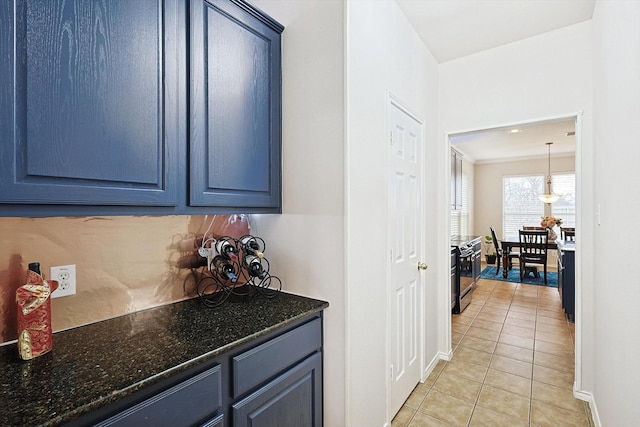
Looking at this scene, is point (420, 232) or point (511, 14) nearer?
point (511, 14)

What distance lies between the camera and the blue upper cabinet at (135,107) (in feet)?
3.00

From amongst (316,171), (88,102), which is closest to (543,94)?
(316,171)

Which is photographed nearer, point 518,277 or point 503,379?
point 503,379

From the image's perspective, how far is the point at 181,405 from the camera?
0.98 m

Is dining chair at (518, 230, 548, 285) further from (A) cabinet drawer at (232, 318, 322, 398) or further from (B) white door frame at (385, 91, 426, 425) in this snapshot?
(A) cabinet drawer at (232, 318, 322, 398)

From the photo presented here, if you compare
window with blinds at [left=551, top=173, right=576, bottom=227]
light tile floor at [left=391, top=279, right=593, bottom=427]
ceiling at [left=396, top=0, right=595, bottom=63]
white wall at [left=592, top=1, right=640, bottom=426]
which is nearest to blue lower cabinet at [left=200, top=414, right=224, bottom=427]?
light tile floor at [left=391, top=279, right=593, bottom=427]

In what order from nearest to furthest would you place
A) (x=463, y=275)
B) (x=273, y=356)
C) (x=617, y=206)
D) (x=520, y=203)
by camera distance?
(x=273, y=356) < (x=617, y=206) < (x=463, y=275) < (x=520, y=203)

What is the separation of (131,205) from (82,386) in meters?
0.59

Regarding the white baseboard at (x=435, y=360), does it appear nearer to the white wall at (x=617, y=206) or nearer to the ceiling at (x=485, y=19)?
the white wall at (x=617, y=206)

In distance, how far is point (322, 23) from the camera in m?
1.60

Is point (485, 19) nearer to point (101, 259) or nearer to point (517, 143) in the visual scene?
point (101, 259)

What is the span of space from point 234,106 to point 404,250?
1414mm

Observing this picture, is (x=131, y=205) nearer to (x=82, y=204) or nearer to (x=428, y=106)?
(x=82, y=204)

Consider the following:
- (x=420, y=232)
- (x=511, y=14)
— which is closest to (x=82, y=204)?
(x=420, y=232)
